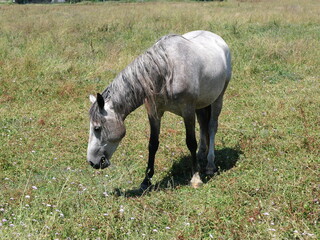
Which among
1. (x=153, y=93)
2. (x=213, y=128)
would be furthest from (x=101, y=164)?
(x=213, y=128)

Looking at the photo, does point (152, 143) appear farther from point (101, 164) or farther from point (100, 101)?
point (100, 101)

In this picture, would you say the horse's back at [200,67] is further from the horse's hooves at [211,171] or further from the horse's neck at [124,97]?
the horse's hooves at [211,171]

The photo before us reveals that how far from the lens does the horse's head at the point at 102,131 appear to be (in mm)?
4551

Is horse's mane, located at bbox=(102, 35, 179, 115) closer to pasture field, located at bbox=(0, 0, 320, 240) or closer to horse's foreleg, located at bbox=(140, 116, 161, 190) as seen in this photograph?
horse's foreleg, located at bbox=(140, 116, 161, 190)

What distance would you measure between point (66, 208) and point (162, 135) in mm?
3046

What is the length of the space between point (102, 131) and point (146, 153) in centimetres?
174

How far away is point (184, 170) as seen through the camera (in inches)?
223

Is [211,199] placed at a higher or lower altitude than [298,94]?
higher

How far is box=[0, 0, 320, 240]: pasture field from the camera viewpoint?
3.70 metres

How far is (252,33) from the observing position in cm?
1548

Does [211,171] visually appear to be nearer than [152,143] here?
No

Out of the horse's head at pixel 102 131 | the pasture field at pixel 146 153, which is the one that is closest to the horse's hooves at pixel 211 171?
the pasture field at pixel 146 153

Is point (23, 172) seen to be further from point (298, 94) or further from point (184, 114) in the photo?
point (298, 94)

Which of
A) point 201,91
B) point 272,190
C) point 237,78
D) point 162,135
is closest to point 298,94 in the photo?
point 237,78
